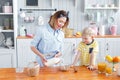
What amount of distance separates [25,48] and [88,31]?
2.01 m

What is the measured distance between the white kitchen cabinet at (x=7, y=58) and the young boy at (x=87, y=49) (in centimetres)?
191

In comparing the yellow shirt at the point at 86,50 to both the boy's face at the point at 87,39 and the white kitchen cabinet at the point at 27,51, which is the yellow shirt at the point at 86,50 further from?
the white kitchen cabinet at the point at 27,51

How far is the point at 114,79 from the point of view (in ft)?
8.09

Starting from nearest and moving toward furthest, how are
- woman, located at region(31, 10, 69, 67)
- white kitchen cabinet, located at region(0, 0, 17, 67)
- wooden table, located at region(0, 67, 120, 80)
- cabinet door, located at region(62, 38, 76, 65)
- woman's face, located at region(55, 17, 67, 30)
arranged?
wooden table, located at region(0, 67, 120, 80) < woman's face, located at region(55, 17, 67, 30) < woman, located at region(31, 10, 69, 67) < white kitchen cabinet, located at region(0, 0, 17, 67) < cabinet door, located at region(62, 38, 76, 65)

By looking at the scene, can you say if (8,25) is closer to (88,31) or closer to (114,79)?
(88,31)

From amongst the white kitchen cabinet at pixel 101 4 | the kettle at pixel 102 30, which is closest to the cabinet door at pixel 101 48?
the kettle at pixel 102 30

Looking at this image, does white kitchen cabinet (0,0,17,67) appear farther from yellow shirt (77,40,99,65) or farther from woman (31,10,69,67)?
yellow shirt (77,40,99,65)

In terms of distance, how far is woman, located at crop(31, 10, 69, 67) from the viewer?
2992 mm

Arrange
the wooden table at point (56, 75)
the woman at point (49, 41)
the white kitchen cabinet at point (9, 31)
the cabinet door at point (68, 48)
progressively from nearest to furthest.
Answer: the wooden table at point (56, 75)
the woman at point (49, 41)
the white kitchen cabinet at point (9, 31)
the cabinet door at point (68, 48)

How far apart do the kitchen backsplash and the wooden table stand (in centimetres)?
231

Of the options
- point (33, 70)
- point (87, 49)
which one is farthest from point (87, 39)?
point (33, 70)

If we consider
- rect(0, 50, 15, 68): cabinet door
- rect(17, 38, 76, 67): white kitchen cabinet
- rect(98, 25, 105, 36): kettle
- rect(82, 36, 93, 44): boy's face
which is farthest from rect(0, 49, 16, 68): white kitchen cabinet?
rect(82, 36, 93, 44): boy's face

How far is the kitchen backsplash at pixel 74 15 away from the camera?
4898mm

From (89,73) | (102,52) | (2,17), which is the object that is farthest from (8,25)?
(89,73)
